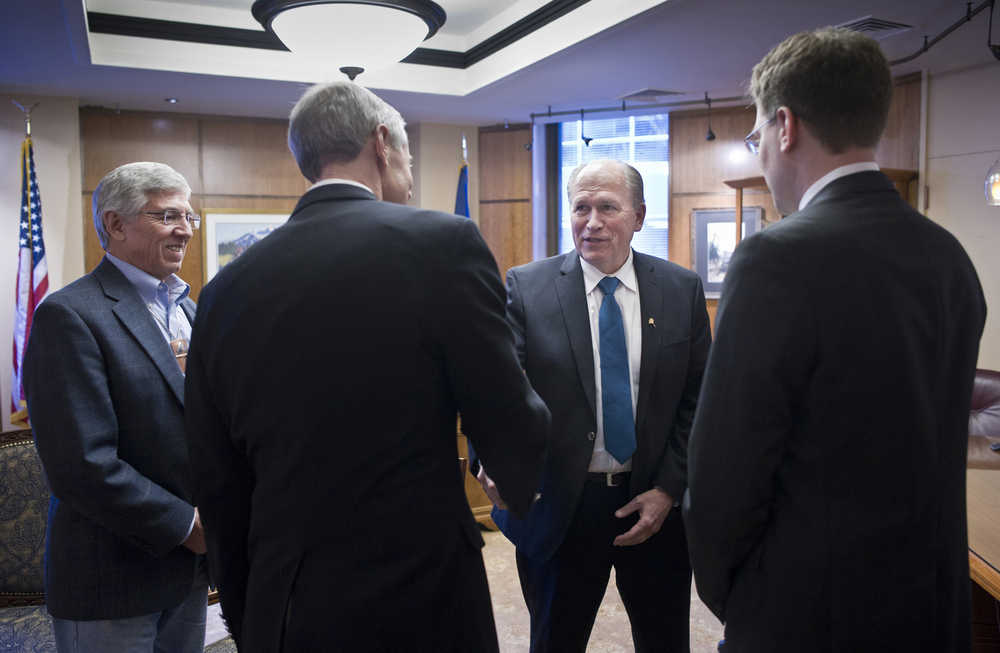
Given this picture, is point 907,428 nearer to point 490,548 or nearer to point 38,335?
point 38,335

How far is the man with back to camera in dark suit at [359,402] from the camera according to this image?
1.11 m

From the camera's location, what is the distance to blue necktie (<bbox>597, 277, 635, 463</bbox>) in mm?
1966

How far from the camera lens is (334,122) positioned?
47.9 inches

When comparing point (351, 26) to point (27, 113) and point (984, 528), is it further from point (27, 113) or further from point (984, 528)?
point (27, 113)

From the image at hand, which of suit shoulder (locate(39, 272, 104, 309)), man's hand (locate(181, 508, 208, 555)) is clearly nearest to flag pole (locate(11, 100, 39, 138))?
suit shoulder (locate(39, 272, 104, 309))

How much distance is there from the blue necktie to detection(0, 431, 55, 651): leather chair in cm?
191

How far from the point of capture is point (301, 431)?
1.12 m

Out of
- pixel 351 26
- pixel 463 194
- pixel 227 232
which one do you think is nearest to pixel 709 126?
pixel 463 194

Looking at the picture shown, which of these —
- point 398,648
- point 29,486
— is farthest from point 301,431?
point 29,486

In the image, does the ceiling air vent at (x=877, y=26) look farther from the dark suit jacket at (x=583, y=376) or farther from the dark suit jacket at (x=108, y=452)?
the dark suit jacket at (x=108, y=452)

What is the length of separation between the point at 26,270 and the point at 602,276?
210 inches

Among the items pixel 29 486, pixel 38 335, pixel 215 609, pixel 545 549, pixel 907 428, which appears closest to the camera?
pixel 907 428

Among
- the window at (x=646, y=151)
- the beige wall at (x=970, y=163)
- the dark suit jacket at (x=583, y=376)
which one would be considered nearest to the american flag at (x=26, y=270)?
the window at (x=646, y=151)

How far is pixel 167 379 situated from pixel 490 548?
3.03 metres
